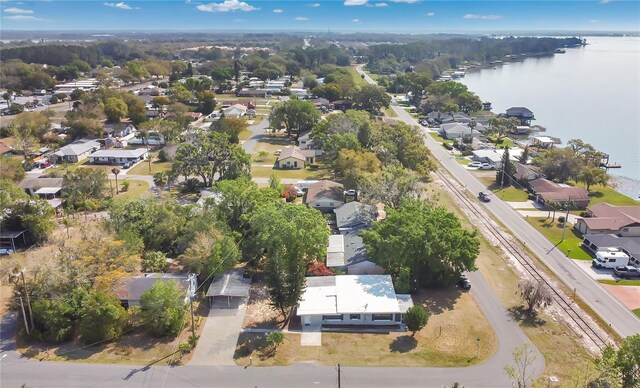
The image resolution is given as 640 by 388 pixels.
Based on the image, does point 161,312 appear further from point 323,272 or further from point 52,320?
point 323,272

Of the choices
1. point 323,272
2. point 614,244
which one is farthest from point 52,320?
point 614,244

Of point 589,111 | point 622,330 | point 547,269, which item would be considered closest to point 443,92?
point 589,111

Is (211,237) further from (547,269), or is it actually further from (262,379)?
(547,269)

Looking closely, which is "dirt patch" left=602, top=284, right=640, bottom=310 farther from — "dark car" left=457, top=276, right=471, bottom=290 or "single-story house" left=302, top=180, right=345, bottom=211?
"single-story house" left=302, top=180, right=345, bottom=211

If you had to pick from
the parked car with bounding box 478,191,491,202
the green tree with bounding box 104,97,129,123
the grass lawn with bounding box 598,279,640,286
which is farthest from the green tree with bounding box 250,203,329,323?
the green tree with bounding box 104,97,129,123

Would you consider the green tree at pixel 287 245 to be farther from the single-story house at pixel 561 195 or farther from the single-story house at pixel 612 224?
the single-story house at pixel 561 195
